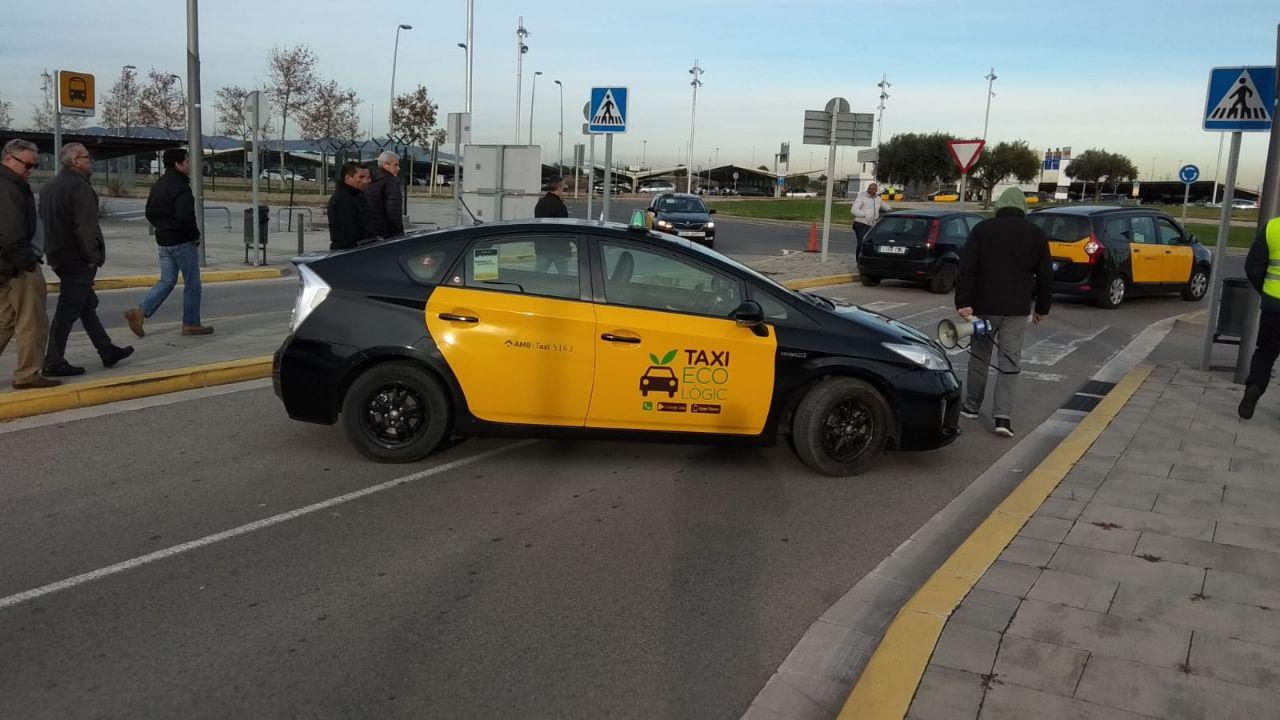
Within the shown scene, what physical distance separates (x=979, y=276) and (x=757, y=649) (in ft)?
→ 15.2

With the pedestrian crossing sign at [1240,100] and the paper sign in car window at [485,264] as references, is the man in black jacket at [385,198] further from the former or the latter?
the pedestrian crossing sign at [1240,100]

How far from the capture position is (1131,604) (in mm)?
4254

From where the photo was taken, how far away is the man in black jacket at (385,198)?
10.6 metres

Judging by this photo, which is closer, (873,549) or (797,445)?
(873,549)

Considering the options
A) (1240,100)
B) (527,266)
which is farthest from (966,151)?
(527,266)

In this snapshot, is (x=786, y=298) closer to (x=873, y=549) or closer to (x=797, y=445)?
(x=797, y=445)

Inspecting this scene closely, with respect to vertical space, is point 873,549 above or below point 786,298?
below

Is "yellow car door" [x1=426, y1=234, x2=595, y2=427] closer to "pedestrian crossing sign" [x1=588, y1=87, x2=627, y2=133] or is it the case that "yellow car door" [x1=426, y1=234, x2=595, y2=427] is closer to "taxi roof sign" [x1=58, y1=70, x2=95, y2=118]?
"pedestrian crossing sign" [x1=588, y1=87, x2=627, y2=133]

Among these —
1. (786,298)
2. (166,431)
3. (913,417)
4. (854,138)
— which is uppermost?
(854,138)

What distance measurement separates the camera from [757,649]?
3.98 metres

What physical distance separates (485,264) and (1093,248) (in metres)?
12.8

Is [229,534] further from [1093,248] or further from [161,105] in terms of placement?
[161,105]

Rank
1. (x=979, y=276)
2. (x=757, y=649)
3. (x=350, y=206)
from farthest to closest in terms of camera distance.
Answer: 1. (x=350, y=206)
2. (x=979, y=276)
3. (x=757, y=649)

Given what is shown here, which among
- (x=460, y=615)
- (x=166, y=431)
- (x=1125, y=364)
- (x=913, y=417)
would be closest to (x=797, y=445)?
(x=913, y=417)
